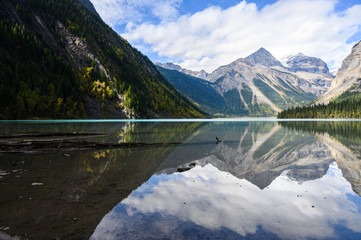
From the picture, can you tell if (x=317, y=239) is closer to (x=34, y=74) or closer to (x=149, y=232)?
(x=149, y=232)

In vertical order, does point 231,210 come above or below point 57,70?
below

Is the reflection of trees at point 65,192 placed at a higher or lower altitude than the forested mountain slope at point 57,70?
lower

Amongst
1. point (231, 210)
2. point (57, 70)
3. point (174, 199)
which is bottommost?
point (174, 199)

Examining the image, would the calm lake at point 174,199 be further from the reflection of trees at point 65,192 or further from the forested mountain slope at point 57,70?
the forested mountain slope at point 57,70

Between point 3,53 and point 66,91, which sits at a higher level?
point 3,53

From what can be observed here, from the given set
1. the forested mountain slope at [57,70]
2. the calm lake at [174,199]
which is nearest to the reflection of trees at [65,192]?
the calm lake at [174,199]

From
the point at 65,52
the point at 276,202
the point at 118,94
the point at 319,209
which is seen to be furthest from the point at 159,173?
the point at 65,52

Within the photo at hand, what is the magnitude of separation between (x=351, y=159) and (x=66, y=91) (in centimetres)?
12492

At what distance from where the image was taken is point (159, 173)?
1622cm

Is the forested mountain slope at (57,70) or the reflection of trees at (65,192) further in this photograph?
the forested mountain slope at (57,70)

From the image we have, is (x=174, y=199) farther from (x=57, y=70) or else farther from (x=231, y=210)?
(x=57, y=70)

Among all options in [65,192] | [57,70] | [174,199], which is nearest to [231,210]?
[174,199]

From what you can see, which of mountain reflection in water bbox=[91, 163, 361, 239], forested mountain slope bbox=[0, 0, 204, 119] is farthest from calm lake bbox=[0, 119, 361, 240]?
forested mountain slope bbox=[0, 0, 204, 119]

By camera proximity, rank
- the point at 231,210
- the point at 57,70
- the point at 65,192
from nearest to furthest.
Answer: the point at 231,210, the point at 65,192, the point at 57,70
